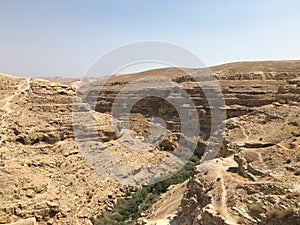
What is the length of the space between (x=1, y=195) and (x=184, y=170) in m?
13.8

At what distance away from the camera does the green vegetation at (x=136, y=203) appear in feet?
62.7

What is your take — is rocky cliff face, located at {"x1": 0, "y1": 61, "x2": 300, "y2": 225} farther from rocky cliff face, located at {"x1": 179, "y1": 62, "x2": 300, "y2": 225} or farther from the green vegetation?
the green vegetation

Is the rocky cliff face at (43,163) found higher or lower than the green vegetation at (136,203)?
higher

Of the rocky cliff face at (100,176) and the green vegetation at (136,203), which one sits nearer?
the rocky cliff face at (100,176)

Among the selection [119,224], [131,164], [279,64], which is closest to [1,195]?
[119,224]

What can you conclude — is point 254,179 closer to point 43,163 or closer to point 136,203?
point 136,203

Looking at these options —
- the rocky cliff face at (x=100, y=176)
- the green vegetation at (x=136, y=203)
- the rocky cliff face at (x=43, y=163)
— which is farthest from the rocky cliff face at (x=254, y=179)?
the rocky cliff face at (x=43, y=163)

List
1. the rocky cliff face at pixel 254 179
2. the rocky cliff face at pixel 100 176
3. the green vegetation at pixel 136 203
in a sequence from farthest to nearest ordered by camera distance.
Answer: the green vegetation at pixel 136 203 < the rocky cliff face at pixel 100 176 < the rocky cliff face at pixel 254 179

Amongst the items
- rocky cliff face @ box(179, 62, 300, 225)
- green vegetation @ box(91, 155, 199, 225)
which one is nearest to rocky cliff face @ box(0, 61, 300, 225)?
rocky cliff face @ box(179, 62, 300, 225)

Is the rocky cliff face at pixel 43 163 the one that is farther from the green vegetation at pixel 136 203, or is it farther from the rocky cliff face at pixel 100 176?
the green vegetation at pixel 136 203

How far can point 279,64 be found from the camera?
48469 millimetres

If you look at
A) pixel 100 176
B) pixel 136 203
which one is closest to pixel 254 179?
pixel 136 203

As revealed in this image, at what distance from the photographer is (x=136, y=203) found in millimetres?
21062

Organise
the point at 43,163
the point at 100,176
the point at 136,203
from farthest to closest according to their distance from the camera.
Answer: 1. the point at 100,176
2. the point at 136,203
3. the point at 43,163
